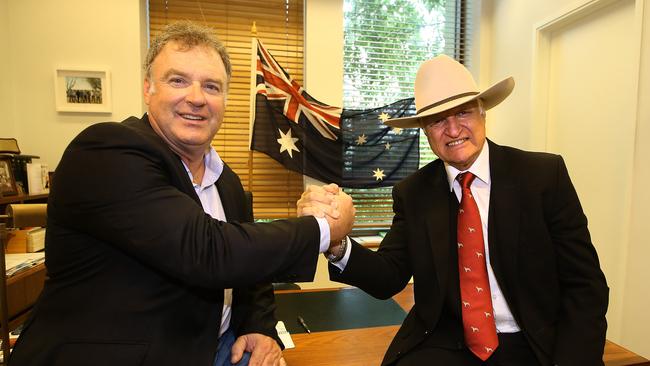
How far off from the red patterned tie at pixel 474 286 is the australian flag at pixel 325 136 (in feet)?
6.38

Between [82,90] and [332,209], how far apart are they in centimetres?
256

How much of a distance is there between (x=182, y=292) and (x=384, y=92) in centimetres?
298

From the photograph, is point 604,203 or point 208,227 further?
point 604,203

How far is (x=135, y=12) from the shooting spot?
2805 mm

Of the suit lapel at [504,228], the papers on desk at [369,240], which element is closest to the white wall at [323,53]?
the papers on desk at [369,240]

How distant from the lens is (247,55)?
3.32 meters

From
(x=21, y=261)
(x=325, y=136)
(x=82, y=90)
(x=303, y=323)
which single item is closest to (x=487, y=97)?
(x=303, y=323)

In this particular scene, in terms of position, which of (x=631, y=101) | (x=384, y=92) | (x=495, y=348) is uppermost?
(x=384, y=92)

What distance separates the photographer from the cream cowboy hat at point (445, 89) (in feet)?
4.35

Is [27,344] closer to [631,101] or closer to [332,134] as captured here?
[332,134]

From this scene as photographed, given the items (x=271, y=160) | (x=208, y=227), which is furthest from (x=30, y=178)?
(x=208, y=227)

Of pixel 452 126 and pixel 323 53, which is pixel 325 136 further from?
pixel 452 126

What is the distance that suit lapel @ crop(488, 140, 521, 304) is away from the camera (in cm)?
123

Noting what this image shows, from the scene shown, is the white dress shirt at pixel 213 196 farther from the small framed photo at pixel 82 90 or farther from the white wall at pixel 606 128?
the white wall at pixel 606 128
